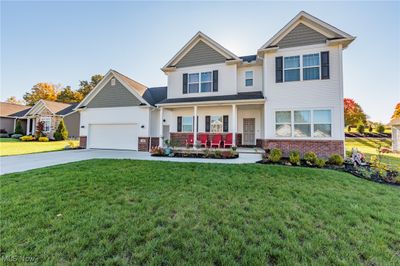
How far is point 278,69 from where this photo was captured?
1098cm

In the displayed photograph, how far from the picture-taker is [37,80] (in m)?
40.2

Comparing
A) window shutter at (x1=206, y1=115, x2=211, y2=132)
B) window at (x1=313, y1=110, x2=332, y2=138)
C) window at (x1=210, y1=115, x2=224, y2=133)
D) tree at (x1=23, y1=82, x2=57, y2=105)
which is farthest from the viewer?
tree at (x1=23, y1=82, x2=57, y2=105)

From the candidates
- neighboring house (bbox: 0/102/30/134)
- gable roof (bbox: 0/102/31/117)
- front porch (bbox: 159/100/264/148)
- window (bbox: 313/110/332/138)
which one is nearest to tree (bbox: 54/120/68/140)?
neighboring house (bbox: 0/102/30/134)

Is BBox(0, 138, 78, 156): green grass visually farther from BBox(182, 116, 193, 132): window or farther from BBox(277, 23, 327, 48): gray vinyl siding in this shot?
BBox(277, 23, 327, 48): gray vinyl siding

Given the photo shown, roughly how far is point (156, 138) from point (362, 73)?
64.7ft

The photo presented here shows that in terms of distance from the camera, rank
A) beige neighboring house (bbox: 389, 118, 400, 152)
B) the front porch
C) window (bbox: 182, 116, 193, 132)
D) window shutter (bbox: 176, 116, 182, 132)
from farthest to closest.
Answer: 1. beige neighboring house (bbox: 389, 118, 400, 152)
2. window shutter (bbox: 176, 116, 182, 132)
3. window (bbox: 182, 116, 193, 132)
4. the front porch

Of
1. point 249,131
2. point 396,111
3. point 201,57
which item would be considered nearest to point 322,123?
point 249,131

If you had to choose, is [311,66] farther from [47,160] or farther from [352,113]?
[352,113]

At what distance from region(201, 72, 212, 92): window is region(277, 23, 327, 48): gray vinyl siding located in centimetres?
499

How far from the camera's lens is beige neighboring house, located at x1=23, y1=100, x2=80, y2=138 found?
83.9 ft

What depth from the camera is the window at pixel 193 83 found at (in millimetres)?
13570

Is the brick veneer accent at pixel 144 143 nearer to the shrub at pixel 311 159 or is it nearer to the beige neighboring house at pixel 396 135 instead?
the shrub at pixel 311 159

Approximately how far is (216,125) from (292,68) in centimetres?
619

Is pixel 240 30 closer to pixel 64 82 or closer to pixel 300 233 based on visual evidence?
pixel 300 233
